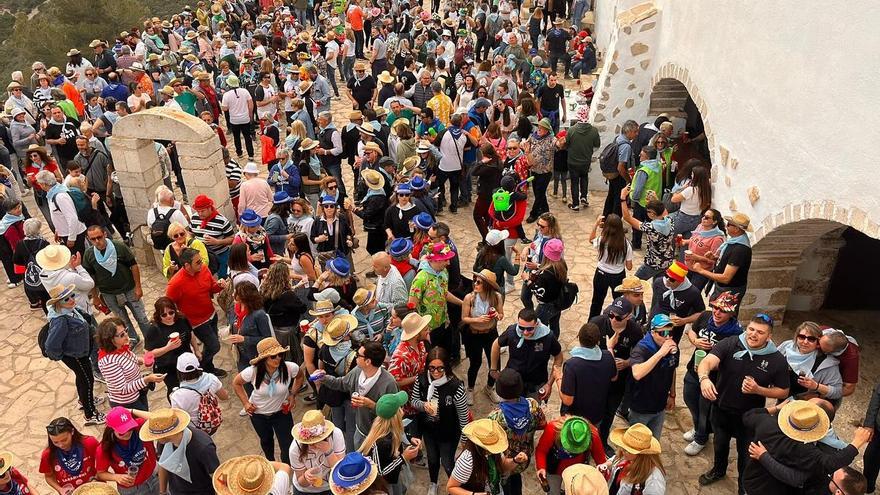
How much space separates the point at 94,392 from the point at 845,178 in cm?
796

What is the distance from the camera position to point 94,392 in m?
7.22

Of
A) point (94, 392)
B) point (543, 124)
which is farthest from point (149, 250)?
point (543, 124)

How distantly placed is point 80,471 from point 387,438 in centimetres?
222

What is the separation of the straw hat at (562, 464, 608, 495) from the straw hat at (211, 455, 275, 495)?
1885 mm

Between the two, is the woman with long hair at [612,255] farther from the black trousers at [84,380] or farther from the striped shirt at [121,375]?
the black trousers at [84,380]

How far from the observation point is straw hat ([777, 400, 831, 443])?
4.38m

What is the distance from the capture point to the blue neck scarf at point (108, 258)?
7156 millimetres

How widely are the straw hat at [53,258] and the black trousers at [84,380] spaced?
96cm

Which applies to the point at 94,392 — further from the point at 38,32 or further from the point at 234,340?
the point at 38,32

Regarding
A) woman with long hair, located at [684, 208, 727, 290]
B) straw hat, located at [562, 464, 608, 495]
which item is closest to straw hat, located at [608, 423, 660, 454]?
straw hat, located at [562, 464, 608, 495]

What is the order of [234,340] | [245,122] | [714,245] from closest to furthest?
[234,340], [714,245], [245,122]

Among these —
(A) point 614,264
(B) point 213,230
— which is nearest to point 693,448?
(A) point 614,264

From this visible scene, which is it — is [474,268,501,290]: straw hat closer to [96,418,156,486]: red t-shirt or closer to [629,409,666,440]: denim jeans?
[629,409,666,440]: denim jeans

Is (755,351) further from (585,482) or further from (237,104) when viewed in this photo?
(237,104)
